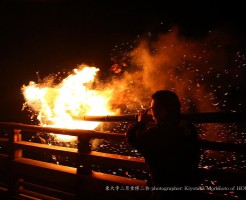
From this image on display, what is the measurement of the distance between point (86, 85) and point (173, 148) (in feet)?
17.7

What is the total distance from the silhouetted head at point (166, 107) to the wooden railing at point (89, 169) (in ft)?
1.79

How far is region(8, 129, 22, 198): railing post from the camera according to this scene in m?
5.96

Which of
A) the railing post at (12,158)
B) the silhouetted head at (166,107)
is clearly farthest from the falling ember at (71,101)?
the silhouetted head at (166,107)

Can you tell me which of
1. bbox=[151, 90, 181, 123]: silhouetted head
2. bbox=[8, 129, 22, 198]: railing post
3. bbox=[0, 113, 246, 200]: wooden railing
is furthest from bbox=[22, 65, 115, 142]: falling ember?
bbox=[151, 90, 181, 123]: silhouetted head

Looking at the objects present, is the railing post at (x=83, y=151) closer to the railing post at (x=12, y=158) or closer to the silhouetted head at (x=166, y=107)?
the railing post at (x=12, y=158)

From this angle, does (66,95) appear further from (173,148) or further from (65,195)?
(173,148)

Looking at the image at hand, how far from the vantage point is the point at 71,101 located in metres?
6.73

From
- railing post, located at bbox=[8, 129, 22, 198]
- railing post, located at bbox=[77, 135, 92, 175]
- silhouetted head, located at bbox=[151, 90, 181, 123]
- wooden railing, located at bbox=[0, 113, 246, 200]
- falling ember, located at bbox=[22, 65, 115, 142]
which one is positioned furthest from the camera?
falling ember, located at bbox=[22, 65, 115, 142]

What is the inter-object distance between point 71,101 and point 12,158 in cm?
199

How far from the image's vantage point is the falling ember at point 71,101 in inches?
256

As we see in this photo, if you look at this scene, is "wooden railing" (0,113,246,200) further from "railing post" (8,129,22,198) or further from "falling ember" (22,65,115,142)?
"falling ember" (22,65,115,142)

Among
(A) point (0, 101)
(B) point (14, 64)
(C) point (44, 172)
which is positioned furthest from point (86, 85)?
(B) point (14, 64)

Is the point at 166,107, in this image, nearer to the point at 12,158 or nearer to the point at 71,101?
the point at 71,101

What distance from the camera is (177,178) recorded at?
2.66m
